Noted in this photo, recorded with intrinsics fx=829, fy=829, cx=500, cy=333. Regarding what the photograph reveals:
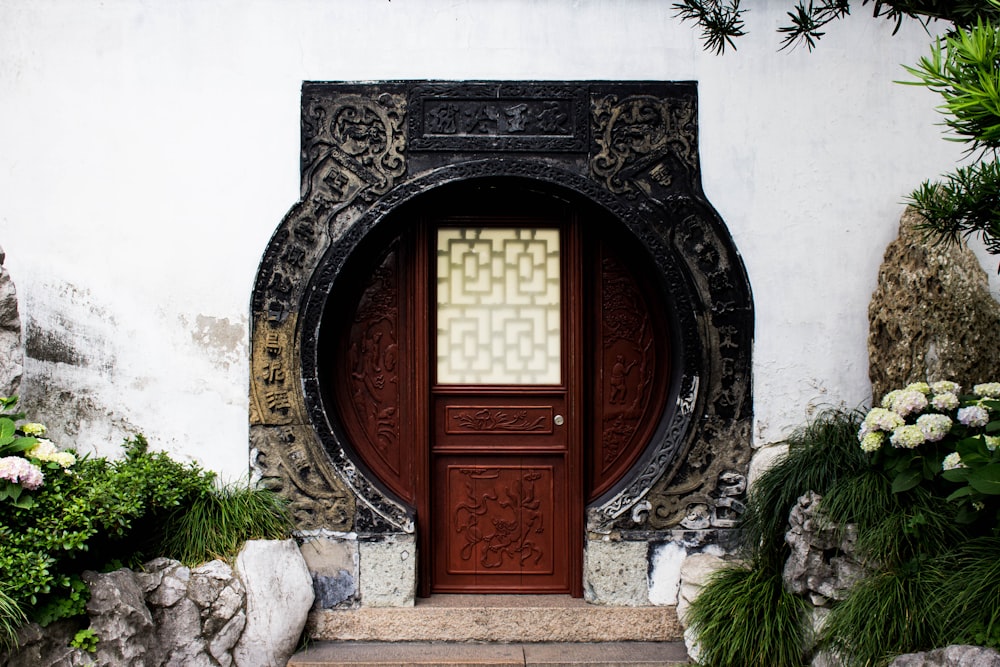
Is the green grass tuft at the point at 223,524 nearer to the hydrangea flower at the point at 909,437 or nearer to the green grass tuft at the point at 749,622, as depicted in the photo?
the green grass tuft at the point at 749,622

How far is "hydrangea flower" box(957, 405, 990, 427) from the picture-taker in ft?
11.4

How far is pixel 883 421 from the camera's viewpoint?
3584mm

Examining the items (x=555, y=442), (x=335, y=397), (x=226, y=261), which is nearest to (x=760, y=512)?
(x=555, y=442)

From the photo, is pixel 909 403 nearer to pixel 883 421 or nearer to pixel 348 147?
pixel 883 421

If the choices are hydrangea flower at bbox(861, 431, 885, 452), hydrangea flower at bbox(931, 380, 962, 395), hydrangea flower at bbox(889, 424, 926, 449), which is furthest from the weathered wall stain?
hydrangea flower at bbox(931, 380, 962, 395)

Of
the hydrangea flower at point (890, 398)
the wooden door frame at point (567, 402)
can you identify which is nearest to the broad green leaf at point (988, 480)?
the hydrangea flower at point (890, 398)

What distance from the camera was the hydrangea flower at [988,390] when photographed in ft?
11.9

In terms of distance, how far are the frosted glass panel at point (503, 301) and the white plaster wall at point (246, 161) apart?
2.86ft

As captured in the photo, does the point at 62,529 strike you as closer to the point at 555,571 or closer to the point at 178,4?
the point at 555,571

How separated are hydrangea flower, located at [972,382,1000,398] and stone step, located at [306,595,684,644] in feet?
5.77

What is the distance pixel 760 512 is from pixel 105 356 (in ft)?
11.1

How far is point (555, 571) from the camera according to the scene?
175 inches

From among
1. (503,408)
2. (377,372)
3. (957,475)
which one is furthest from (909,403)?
(377,372)

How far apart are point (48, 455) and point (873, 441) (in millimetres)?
3559
